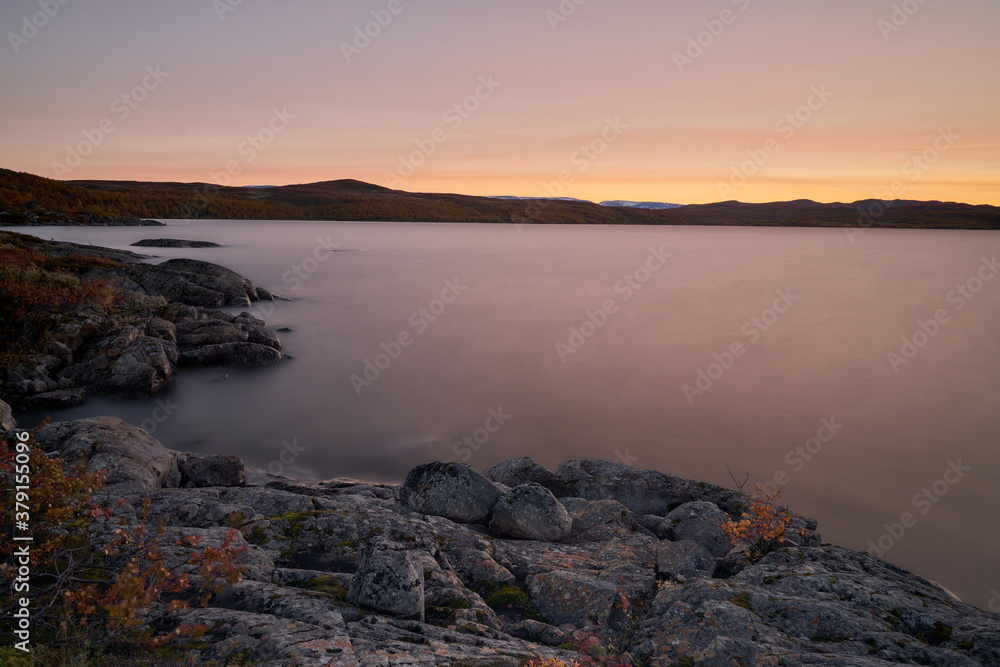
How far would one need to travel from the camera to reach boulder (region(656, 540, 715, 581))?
829cm

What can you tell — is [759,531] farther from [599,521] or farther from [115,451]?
[115,451]

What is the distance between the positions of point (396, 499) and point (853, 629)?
806cm

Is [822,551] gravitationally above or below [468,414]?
above

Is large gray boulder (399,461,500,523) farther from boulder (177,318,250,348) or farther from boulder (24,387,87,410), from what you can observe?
boulder (177,318,250,348)

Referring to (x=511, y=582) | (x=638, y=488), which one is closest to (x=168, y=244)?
(x=638, y=488)

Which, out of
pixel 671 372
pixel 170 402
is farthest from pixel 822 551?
pixel 170 402

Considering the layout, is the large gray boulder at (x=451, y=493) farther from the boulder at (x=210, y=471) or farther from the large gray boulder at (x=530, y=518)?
the boulder at (x=210, y=471)

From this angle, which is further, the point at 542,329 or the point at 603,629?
the point at 542,329

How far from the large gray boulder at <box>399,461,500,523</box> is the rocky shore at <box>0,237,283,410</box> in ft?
43.1

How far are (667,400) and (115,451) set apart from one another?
17585 mm

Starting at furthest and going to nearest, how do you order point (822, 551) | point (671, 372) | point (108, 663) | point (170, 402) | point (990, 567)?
point (671, 372) → point (170, 402) → point (990, 567) → point (822, 551) → point (108, 663)

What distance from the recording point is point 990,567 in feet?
36.1

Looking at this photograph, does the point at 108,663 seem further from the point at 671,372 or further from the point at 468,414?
the point at 671,372

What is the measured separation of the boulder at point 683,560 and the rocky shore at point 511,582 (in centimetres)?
3
